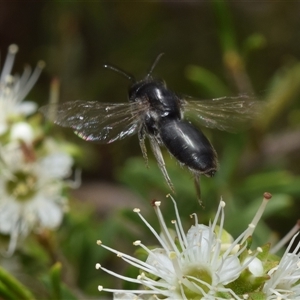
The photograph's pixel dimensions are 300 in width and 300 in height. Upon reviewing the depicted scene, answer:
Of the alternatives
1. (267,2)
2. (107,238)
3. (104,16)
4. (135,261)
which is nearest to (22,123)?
(107,238)

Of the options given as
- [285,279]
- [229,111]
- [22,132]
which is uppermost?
[229,111]

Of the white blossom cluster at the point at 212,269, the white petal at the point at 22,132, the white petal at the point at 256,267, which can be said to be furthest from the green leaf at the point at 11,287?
the white petal at the point at 256,267

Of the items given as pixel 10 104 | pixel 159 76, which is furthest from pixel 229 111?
pixel 159 76

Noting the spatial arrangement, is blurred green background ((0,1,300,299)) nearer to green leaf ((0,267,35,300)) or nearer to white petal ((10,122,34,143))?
white petal ((10,122,34,143))

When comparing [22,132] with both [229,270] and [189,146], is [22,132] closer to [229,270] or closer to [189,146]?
[189,146]

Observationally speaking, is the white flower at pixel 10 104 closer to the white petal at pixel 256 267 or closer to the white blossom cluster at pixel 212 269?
the white blossom cluster at pixel 212 269

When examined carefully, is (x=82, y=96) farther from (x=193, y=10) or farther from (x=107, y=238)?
(x=107, y=238)
